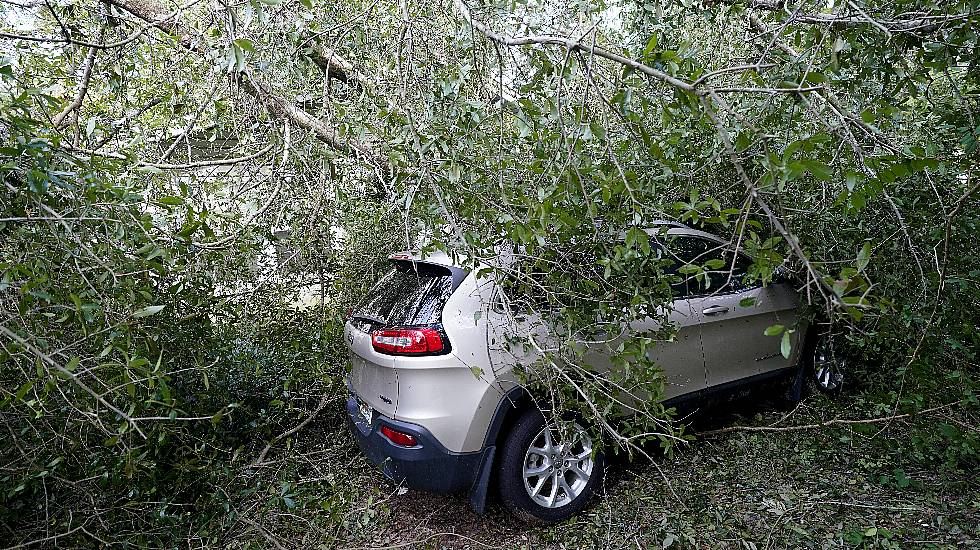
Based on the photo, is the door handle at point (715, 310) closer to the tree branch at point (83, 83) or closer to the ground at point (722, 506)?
the ground at point (722, 506)

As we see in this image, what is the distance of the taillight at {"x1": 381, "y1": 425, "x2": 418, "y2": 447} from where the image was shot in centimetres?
306

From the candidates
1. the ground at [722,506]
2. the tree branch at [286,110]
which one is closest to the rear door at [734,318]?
the ground at [722,506]

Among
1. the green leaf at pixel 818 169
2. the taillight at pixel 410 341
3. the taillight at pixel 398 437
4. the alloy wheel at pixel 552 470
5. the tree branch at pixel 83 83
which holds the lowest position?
the alloy wheel at pixel 552 470

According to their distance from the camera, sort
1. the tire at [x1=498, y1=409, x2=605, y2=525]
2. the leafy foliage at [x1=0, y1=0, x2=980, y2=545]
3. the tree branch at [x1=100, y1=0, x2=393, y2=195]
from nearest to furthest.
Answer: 1. the leafy foliage at [x1=0, y1=0, x2=980, y2=545]
2. the tree branch at [x1=100, y1=0, x2=393, y2=195]
3. the tire at [x1=498, y1=409, x2=605, y2=525]

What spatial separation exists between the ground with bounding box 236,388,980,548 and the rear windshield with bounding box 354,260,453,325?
46.7 inches

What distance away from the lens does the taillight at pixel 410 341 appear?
3.03 meters

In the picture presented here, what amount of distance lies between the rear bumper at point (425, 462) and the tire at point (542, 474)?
0.18 meters

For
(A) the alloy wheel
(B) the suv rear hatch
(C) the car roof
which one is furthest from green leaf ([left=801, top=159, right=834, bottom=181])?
(A) the alloy wheel

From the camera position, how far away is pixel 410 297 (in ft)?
10.7

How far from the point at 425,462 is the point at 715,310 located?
2200mm

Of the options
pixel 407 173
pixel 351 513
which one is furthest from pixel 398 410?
pixel 407 173

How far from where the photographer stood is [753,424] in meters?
4.43

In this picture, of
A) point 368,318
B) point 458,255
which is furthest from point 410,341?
point 458,255

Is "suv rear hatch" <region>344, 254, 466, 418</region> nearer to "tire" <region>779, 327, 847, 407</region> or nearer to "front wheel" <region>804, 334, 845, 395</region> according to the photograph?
"tire" <region>779, 327, 847, 407</region>
